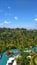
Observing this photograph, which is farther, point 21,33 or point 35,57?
point 21,33

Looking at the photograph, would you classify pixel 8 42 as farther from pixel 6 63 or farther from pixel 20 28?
pixel 6 63

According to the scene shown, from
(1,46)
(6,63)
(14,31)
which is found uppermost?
(14,31)

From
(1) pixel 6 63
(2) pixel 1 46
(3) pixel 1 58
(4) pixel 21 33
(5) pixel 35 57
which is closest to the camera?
(5) pixel 35 57

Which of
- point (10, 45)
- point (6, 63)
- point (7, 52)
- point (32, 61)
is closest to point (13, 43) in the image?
point (10, 45)

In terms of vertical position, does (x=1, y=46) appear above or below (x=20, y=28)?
below

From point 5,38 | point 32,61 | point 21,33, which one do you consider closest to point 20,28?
point 21,33

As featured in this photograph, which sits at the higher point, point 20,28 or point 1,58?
point 20,28

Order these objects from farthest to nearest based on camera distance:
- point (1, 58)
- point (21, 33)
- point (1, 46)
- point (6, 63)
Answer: point (21, 33) < point (1, 46) < point (1, 58) < point (6, 63)

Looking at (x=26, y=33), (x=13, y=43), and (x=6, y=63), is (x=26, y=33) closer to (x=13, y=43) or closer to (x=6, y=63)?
(x=13, y=43)

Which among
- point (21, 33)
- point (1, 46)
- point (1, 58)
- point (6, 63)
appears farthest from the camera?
point (21, 33)
